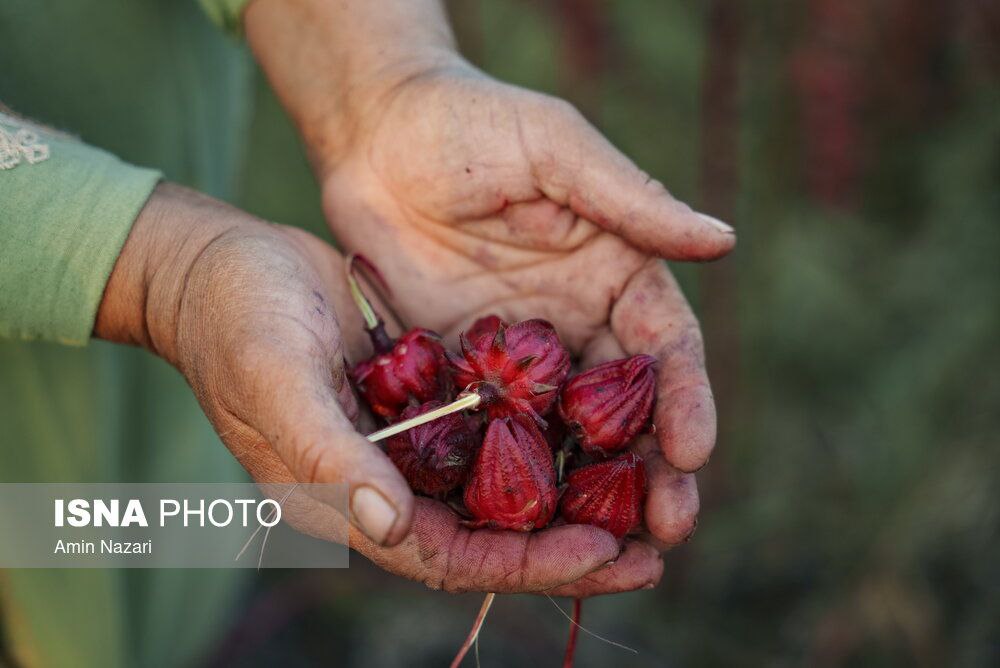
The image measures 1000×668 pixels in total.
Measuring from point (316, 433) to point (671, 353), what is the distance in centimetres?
92

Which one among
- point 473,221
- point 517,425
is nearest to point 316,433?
point 517,425

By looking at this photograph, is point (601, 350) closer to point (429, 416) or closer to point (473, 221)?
point (473, 221)

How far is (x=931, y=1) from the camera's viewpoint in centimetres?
390

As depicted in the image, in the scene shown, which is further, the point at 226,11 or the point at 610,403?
the point at 226,11

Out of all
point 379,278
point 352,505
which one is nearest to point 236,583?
point 379,278

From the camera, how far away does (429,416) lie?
6.07 feet

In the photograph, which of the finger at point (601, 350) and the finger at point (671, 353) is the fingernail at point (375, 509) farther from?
the finger at point (601, 350)

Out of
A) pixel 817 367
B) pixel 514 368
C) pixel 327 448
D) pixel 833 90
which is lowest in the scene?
pixel 817 367

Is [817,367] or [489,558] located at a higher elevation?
[489,558]

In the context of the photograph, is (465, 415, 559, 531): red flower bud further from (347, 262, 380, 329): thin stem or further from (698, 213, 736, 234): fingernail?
(698, 213, 736, 234): fingernail

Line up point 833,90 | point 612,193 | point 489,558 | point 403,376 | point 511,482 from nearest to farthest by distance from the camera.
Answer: point 489,558, point 511,482, point 403,376, point 612,193, point 833,90

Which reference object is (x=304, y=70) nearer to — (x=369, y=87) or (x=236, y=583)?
(x=369, y=87)
